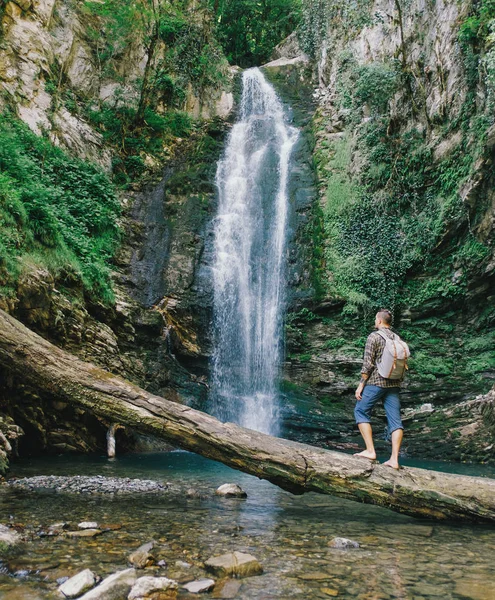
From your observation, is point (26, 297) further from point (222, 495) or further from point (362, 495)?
point (362, 495)

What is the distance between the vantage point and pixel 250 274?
44.1 feet

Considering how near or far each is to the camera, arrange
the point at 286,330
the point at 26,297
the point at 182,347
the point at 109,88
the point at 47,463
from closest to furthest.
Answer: the point at 47,463 → the point at 26,297 → the point at 182,347 → the point at 286,330 → the point at 109,88

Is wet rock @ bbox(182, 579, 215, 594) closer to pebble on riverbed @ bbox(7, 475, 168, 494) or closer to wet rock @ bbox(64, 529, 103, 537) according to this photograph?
wet rock @ bbox(64, 529, 103, 537)

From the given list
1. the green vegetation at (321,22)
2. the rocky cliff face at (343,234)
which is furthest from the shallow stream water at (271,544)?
the green vegetation at (321,22)

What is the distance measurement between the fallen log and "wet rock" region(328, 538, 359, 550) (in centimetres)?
70

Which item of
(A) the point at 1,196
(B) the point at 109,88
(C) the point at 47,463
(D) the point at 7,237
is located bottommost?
(C) the point at 47,463

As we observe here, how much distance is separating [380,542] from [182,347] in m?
8.64

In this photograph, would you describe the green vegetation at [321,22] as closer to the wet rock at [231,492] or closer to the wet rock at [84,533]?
the wet rock at [231,492]

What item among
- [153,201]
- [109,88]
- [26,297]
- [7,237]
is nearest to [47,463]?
[26,297]

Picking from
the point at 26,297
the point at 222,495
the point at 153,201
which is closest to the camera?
the point at 222,495

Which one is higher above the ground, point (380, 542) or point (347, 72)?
point (347, 72)

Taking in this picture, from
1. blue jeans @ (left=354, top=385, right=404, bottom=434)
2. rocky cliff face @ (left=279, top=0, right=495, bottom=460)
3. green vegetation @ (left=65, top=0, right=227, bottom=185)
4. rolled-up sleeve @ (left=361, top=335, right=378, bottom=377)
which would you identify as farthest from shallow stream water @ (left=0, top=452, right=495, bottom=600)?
green vegetation @ (left=65, top=0, right=227, bottom=185)

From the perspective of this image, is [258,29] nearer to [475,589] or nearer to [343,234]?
[343,234]

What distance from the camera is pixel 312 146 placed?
1691 cm
